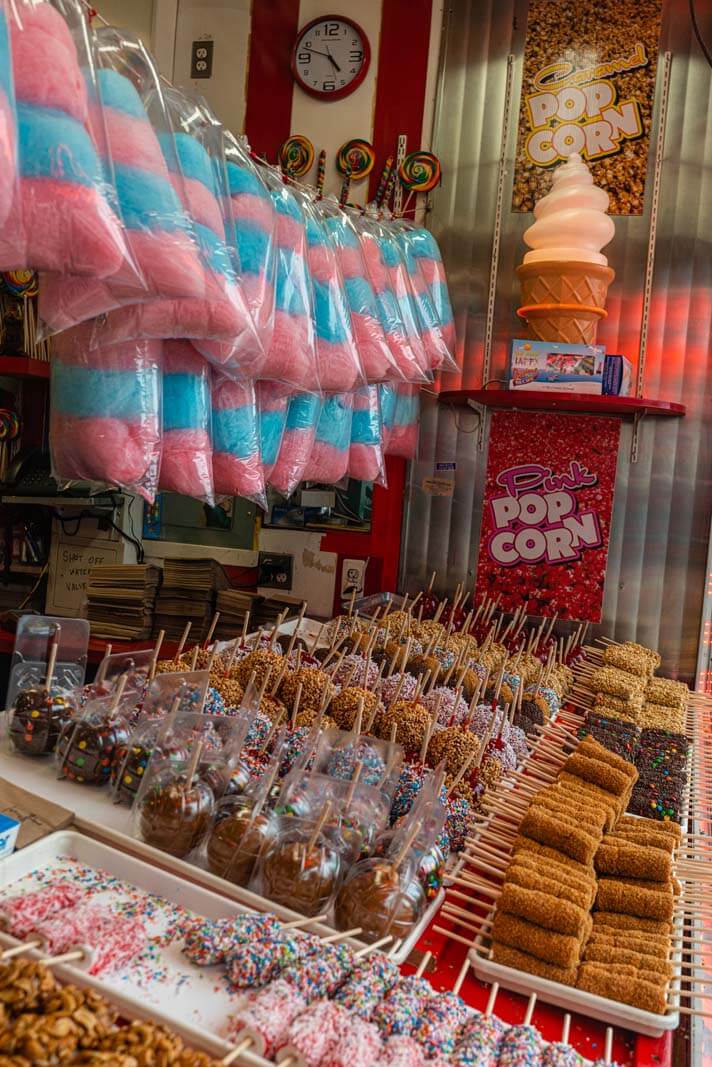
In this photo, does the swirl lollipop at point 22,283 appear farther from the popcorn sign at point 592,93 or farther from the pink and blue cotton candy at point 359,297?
the popcorn sign at point 592,93

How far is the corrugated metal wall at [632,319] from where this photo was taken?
187 inches

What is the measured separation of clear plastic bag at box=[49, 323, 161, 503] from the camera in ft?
7.36

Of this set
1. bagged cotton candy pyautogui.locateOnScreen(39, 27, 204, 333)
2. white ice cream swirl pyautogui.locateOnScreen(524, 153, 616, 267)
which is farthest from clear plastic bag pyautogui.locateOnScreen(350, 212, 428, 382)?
bagged cotton candy pyautogui.locateOnScreen(39, 27, 204, 333)

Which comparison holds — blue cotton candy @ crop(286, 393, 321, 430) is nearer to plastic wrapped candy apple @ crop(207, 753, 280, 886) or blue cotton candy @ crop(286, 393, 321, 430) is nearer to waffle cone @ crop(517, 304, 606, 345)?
plastic wrapped candy apple @ crop(207, 753, 280, 886)

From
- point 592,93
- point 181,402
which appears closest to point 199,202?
point 181,402

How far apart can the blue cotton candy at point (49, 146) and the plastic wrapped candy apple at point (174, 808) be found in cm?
126

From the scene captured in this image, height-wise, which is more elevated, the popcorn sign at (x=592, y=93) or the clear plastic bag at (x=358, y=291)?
Result: the popcorn sign at (x=592, y=93)

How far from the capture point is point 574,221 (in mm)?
4344

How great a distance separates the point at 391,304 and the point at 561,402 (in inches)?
48.9

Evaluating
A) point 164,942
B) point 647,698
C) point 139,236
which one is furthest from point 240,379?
point 647,698

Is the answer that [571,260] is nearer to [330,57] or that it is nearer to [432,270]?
[432,270]

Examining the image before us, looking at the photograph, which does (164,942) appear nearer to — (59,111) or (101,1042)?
(101,1042)

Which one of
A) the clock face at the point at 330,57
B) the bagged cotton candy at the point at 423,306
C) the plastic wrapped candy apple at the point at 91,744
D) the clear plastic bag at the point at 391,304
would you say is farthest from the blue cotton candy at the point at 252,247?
the clock face at the point at 330,57

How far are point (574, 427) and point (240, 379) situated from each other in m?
2.79
